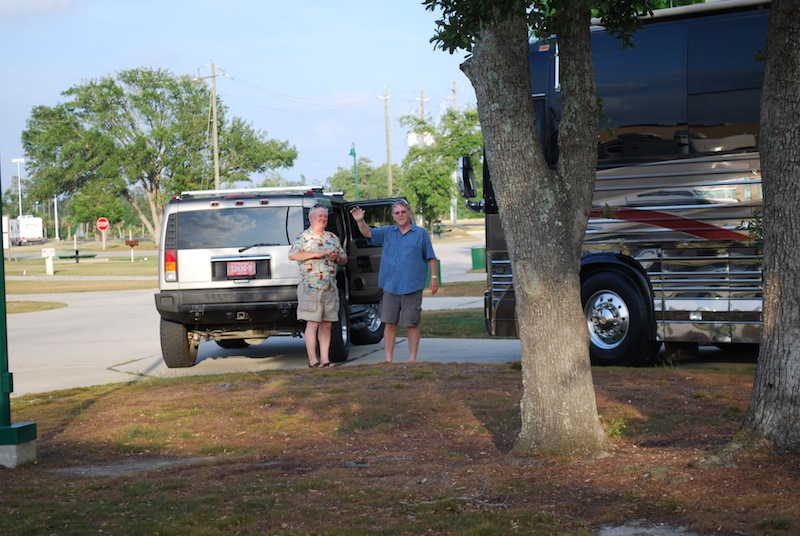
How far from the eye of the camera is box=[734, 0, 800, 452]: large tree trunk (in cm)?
584

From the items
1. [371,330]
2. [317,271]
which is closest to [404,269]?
[317,271]

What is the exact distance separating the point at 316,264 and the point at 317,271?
0.25 feet

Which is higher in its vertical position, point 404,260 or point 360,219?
point 360,219

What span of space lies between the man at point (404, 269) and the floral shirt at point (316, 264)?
46 centimetres

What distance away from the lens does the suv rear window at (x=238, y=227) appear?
12.4 metres

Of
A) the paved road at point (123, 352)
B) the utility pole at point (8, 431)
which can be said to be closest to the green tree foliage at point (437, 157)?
the paved road at point (123, 352)

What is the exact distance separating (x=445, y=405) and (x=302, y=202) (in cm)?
434

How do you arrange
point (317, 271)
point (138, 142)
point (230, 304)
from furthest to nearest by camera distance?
point (138, 142)
point (230, 304)
point (317, 271)

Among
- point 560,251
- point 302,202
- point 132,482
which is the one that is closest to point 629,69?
point 302,202

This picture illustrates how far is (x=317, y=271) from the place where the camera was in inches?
462

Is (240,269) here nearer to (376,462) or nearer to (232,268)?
(232,268)

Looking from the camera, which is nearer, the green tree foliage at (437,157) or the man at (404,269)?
the man at (404,269)

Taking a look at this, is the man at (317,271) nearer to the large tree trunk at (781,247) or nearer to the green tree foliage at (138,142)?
the large tree trunk at (781,247)

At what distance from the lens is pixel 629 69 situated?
1129 cm
